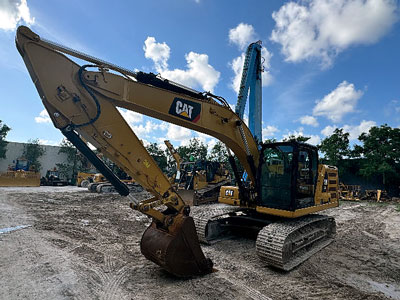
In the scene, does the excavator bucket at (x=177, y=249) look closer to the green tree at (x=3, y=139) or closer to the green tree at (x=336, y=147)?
the green tree at (x=336, y=147)

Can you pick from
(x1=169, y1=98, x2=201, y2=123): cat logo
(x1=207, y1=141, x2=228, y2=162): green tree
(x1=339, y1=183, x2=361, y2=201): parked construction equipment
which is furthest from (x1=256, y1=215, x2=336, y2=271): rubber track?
(x1=207, y1=141, x2=228, y2=162): green tree

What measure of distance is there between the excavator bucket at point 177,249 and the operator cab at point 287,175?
2.22 m

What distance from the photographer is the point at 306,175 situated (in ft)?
19.2

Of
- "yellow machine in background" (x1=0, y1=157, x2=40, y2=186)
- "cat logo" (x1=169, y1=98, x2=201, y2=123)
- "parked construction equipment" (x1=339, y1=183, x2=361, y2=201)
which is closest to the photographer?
"cat logo" (x1=169, y1=98, x2=201, y2=123)

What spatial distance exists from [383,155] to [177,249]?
25925 mm

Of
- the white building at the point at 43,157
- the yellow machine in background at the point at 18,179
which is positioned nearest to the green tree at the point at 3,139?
the white building at the point at 43,157

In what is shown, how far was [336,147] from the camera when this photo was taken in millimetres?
25750

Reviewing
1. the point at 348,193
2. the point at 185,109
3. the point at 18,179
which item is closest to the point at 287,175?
the point at 185,109

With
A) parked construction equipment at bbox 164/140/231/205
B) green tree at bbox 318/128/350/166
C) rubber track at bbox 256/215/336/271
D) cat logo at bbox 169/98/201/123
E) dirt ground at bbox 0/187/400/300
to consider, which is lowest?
dirt ground at bbox 0/187/400/300

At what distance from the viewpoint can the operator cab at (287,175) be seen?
525 cm

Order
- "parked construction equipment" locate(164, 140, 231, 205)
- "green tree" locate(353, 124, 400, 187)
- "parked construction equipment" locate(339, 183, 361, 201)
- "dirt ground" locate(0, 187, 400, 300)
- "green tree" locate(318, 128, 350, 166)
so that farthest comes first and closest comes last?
1. "green tree" locate(318, 128, 350, 166)
2. "green tree" locate(353, 124, 400, 187)
3. "parked construction equipment" locate(339, 183, 361, 201)
4. "parked construction equipment" locate(164, 140, 231, 205)
5. "dirt ground" locate(0, 187, 400, 300)

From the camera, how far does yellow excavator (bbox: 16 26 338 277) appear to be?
323cm

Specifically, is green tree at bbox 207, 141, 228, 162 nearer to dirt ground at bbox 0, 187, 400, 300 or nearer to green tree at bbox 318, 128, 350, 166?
green tree at bbox 318, 128, 350, 166

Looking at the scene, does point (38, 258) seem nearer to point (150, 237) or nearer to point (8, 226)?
point (150, 237)
